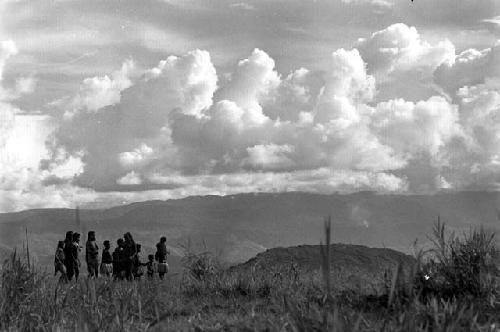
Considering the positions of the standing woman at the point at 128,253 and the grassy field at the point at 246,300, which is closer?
the grassy field at the point at 246,300

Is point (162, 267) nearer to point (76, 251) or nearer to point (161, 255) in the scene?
point (161, 255)

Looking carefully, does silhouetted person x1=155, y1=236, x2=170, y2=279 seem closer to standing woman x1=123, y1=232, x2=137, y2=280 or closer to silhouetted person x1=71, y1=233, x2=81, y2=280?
standing woman x1=123, y1=232, x2=137, y2=280

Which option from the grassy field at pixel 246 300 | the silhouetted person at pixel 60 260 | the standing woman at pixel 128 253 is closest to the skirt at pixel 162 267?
the standing woman at pixel 128 253

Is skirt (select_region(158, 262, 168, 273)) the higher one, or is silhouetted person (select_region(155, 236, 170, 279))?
silhouetted person (select_region(155, 236, 170, 279))

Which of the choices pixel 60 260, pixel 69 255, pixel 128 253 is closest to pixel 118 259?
pixel 128 253

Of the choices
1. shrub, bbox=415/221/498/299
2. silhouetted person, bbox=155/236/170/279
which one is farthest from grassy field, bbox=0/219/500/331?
silhouetted person, bbox=155/236/170/279

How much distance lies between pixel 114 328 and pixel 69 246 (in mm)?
14069

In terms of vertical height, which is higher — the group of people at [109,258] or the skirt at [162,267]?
the group of people at [109,258]

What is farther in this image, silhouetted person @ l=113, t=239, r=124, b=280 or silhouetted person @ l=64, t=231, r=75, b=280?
silhouetted person @ l=113, t=239, r=124, b=280

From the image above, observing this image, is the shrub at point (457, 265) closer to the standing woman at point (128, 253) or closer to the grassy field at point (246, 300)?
the grassy field at point (246, 300)

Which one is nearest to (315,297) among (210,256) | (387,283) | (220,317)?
(387,283)

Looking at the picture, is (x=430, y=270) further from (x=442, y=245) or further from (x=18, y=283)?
(x=18, y=283)

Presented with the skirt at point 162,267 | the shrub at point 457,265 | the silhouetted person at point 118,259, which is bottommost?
the skirt at point 162,267

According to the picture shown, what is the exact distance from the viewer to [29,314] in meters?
9.78
